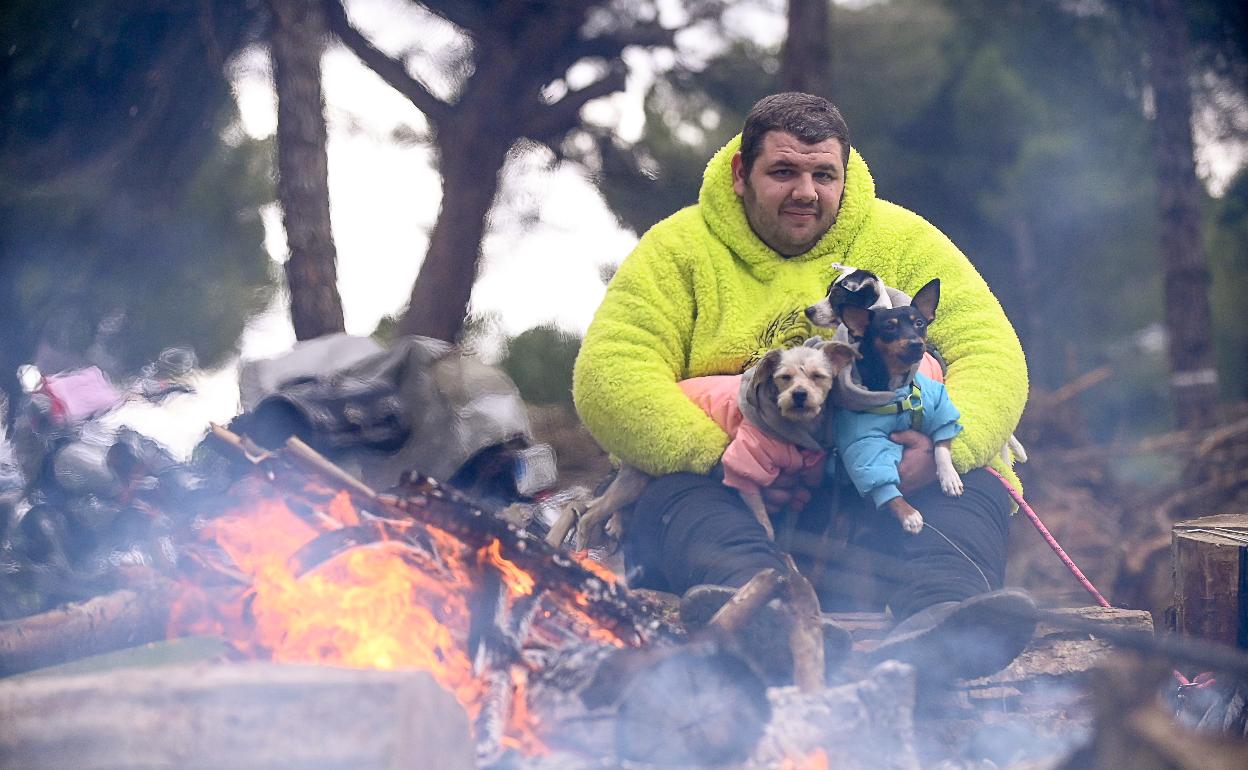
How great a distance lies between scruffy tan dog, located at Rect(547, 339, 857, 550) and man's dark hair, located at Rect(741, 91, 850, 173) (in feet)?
2.34

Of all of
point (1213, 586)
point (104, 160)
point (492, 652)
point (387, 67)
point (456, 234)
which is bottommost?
point (1213, 586)

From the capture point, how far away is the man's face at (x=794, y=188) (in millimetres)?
3984

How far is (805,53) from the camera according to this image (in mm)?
8414

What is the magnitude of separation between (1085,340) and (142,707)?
16870 mm

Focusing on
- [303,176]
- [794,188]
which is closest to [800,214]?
[794,188]

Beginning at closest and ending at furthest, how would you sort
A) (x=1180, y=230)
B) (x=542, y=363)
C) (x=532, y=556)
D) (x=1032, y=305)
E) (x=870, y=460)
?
(x=532, y=556)
(x=870, y=460)
(x=542, y=363)
(x=1180, y=230)
(x=1032, y=305)

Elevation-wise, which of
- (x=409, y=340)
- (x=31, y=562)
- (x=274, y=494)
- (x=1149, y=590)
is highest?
(x=409, y=340)

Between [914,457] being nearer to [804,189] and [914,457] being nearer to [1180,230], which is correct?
[804,189]

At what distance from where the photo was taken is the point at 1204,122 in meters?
13.5

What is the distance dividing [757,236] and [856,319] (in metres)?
0.61

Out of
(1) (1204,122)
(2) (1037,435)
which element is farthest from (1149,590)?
(1) (1204,122)

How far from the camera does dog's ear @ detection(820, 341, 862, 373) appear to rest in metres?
3.71

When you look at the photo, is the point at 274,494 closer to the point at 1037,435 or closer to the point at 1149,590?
the point at 1149,590

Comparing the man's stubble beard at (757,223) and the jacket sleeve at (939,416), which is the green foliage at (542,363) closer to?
the man's stubble beard at (757,223)
